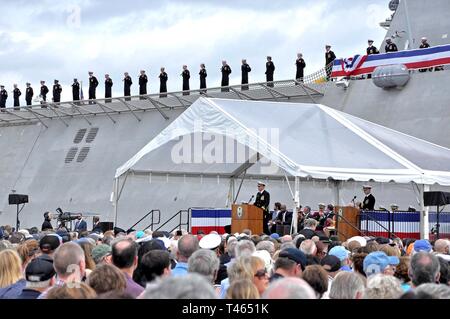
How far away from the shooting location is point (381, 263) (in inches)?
300

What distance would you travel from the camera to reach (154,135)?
38.3 metres

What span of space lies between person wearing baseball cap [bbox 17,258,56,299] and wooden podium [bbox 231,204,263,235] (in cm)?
1463

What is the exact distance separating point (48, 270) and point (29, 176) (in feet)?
124

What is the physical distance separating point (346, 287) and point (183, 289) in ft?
7.46

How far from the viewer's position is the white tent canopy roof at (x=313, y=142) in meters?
19.5

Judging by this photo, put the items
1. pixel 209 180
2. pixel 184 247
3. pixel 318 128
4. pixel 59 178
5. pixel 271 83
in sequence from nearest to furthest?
pixel 184 247 < pixel 318 128 < pixel 209 180 < pixel 271 83 < pixel 59 178

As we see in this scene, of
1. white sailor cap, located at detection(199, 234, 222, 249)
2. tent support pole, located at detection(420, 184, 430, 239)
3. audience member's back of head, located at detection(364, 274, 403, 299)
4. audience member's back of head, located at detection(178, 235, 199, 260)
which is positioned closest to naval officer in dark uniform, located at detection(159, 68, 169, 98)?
tent support pole, located at detection(420, 184, 430, 239)

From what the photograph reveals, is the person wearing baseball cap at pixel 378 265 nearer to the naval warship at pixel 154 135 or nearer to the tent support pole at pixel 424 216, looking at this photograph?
the tent support pole at pixel 424 216

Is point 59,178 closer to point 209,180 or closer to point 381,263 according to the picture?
point 209,180

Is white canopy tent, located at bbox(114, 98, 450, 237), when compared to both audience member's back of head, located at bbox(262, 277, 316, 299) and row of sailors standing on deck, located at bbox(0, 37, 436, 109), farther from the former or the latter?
audience member's back of head, located at bbox(262, 277, 316, 299)

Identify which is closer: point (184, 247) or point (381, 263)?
point (381, 263)

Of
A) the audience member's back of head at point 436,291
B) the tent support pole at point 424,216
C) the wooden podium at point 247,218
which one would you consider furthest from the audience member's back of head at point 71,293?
the wooden podium at point 247,218

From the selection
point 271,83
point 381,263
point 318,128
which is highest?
point 271,83
